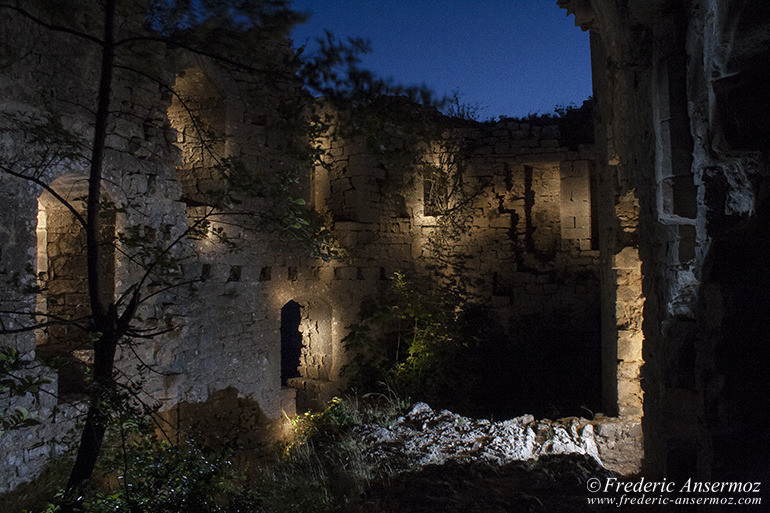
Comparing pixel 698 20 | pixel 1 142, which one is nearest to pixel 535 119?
pixel 698 20

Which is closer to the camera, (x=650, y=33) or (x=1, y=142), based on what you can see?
(x=650, y=33)

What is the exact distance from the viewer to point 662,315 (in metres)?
3.49

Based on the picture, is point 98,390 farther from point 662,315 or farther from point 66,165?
point 662,315

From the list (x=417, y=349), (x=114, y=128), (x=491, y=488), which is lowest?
(x=491, y=488)

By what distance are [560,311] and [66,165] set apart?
31.5 ft

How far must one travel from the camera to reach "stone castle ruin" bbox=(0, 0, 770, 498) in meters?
2.43

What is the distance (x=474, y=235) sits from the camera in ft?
37.6

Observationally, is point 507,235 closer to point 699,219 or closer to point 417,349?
point 417,349

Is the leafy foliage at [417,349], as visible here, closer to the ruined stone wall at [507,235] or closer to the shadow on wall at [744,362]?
the ruined stone wall at [507,235]

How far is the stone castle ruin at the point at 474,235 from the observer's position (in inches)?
95.6

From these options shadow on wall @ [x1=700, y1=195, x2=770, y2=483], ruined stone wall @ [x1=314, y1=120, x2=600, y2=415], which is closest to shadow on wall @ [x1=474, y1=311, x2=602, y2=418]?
ruined stone wall @ [x1=314, y1=120, x2=600, y2=415]

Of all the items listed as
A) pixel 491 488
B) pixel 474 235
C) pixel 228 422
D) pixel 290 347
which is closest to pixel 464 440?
pixel 491 488

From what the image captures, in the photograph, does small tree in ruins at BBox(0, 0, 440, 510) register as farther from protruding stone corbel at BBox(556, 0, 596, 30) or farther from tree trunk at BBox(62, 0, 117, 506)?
protruding stone corbel at BBox(556, 0, 596, 30)

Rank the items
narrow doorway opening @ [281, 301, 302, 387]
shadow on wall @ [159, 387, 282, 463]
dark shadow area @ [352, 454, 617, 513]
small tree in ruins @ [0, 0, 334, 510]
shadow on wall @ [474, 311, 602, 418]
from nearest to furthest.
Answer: small tree in ruins @ [0, 0, 334, 510] < dark shadow area @ [352, 454, 617, 513] < shadow on wall @ [159, 387, 282, 463] < shadow on wall @ [474, 311, 602, 418] < narrow doorway opening @ [281, 301, 302, 387]
